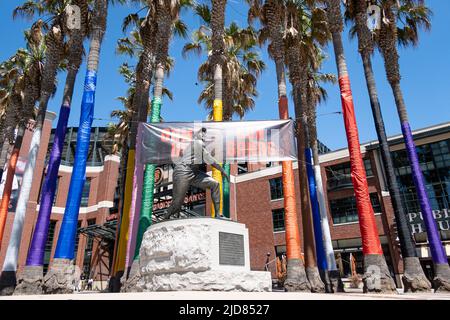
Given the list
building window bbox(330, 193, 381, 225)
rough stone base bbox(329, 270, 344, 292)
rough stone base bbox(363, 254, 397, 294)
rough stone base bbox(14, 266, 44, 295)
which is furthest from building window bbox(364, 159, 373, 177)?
rough stone base bbox(14, 266, 44, 295)

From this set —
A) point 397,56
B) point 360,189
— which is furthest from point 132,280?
point 397,56

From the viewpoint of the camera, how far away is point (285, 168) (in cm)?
1306

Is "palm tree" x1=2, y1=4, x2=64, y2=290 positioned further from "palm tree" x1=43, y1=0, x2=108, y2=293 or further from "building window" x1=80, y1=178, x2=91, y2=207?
"building window" x1=80, y1=178, x2=91, y2=207

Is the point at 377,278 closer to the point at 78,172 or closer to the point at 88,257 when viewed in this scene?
the point at 78,172

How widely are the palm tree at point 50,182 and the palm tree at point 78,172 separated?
0.78 meters

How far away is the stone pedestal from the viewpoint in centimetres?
836

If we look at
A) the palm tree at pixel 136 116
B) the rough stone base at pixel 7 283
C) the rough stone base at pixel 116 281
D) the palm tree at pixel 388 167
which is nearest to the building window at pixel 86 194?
the palm tree at pixel 136 116

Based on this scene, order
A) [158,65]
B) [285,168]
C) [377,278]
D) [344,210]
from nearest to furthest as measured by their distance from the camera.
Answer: [377,278], [285,168], [158,65], [344,210]

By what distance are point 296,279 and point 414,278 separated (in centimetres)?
407

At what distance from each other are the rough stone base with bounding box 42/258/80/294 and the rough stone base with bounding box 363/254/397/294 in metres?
9.83

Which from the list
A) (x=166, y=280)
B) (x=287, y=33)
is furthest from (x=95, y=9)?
(x=166, y=280)

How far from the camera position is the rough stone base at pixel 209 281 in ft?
27.0
